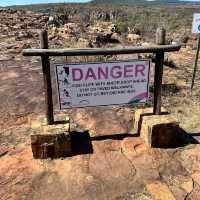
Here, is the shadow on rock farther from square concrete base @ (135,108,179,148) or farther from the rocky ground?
square concrete base @ (135,108,179,148)

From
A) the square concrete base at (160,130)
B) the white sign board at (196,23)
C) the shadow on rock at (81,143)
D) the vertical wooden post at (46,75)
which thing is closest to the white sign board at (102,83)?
the vertical wooden post at (46,75)

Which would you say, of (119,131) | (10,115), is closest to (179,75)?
(119,131)

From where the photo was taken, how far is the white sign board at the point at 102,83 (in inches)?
191

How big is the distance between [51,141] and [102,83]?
1.13 m

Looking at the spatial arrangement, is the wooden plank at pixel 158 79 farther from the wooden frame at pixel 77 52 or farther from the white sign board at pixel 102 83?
the white sign board at pixel 102 83

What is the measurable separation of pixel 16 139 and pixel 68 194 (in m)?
1.74

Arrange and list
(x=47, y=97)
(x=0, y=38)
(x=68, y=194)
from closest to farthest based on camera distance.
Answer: (x=68, y=194) → (x=47, y=97) → (x=0, y=38)

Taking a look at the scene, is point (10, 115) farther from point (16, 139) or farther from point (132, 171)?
point (132, 171)

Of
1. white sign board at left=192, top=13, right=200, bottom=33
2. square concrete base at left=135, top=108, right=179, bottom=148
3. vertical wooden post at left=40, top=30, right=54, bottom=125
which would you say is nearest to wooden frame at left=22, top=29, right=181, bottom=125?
vertical wooden post at left=40, top=30, right=54, bottom=125

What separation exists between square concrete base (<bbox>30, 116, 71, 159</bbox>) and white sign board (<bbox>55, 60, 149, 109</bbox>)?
0.44m

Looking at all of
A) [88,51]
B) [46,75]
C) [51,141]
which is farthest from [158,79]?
[51,141]

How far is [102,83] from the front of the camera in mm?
5031

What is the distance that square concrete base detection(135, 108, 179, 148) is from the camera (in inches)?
199

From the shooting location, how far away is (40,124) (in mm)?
4996
